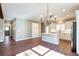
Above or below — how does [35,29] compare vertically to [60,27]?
below

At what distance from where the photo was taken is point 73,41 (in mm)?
3957

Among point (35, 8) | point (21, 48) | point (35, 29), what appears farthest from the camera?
point (35, 29)

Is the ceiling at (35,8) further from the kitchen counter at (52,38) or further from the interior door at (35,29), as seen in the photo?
the interior door at (35,29)

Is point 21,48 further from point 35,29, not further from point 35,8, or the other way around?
point 35,29

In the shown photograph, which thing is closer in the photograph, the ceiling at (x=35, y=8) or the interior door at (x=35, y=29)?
the ceiling at (x=35, y=8)

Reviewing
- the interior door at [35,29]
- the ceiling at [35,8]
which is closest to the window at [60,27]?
the ceiling at [35,8]

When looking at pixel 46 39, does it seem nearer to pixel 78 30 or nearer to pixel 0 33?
pixel 78 30

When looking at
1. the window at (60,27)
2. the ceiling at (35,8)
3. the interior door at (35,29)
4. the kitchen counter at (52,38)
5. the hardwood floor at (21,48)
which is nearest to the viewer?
the hardwood floor at (21,48)

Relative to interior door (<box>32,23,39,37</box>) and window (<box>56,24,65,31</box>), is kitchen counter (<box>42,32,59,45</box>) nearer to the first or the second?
window (<box>56,24,65,31</box>)

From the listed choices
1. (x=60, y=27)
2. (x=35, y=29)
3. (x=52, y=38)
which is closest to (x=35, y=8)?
(x=52, y=38)

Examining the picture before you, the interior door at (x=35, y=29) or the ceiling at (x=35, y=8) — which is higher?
the ceiling at (x=35, y=8)

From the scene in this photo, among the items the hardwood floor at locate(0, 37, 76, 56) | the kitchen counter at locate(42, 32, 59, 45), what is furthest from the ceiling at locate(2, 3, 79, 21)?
the hardwood floor at locate(0, 37, 76, 56)

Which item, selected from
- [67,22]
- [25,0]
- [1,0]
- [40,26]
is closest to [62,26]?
[67,22]

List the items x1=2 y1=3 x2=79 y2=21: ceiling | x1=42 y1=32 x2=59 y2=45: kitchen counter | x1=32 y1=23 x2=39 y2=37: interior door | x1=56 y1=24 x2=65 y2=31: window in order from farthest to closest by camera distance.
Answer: x1=32 y1=23 x2=39 y2=37: interior door, x1=56 y1=24 x2=65 y2=31: window, x1=42 y1=32 x2=59 y2=45: kitchen counter, x1=2 y1=3 x2=79 y2=21: ceiling
